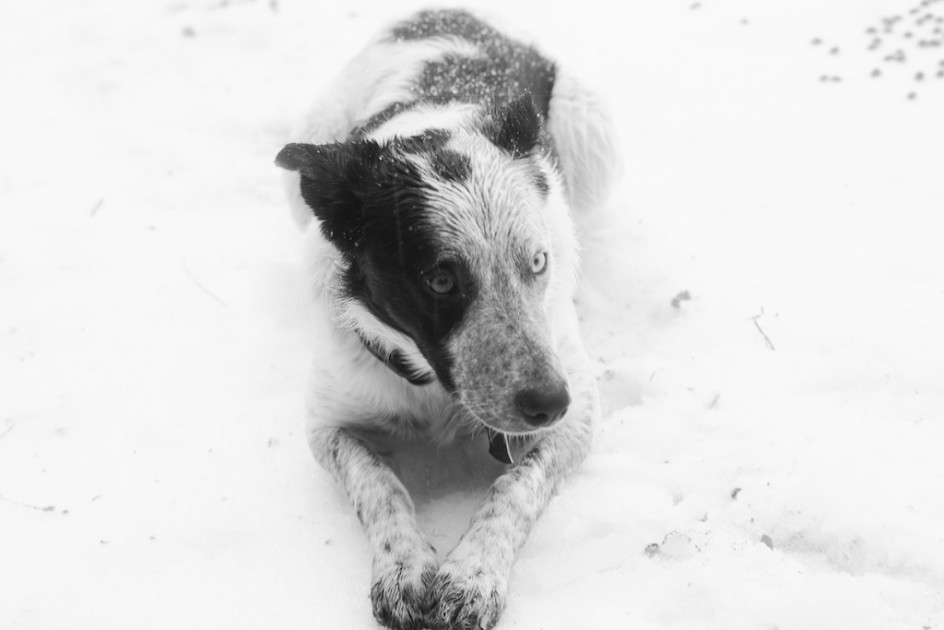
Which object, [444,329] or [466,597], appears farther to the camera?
[444,329]

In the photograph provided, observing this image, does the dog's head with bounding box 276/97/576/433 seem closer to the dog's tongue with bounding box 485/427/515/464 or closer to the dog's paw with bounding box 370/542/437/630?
the dog's tongue with bounding box 485/427/515/464

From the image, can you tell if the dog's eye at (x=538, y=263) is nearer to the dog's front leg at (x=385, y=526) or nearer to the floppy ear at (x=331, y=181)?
the floppy ear at (x=331, y=181)

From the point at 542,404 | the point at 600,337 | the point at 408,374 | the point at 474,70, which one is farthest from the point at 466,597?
the point at 474,70

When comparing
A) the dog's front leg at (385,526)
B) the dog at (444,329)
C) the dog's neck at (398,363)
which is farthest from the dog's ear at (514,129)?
the dog's front leg at (385,526)

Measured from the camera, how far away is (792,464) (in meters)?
3.26

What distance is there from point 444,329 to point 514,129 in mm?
876

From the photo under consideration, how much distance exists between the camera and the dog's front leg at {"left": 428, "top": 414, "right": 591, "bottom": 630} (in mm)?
2820

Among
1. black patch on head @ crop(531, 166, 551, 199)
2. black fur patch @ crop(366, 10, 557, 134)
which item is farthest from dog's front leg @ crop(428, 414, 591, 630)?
black fur patch @ crop(366, 10, 557, 134)

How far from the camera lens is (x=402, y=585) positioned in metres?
2.90

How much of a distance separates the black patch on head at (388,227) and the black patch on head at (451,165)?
41mm

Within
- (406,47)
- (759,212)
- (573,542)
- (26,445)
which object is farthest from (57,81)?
(573,542)

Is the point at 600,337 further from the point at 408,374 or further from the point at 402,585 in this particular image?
the point at 402,585

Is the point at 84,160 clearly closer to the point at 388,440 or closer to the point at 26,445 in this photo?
the point at 26,445

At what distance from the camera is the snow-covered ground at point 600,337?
117 inches
